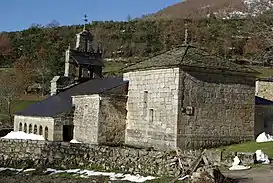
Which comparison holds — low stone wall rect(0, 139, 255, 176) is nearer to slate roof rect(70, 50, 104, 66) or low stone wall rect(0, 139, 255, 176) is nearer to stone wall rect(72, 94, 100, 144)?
stone wall rect(72, 94, 100, 144)

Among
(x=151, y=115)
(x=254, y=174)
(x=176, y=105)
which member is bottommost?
(x=254, y=174)

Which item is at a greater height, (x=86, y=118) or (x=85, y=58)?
(x=85, y=58)

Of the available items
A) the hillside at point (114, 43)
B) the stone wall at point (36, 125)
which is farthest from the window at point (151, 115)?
the hillside at point (114, 43)

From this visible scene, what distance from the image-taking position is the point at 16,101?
2183 inches

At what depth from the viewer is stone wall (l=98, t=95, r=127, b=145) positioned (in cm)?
2470

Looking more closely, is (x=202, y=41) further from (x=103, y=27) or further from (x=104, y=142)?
(x=104, y=142)

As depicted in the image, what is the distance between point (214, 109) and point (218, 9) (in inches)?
1847

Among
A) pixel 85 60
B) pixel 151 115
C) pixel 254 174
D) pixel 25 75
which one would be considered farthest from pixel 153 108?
pixel 25 75

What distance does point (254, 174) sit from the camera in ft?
45.7

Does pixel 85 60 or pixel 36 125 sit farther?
pixel 85 60

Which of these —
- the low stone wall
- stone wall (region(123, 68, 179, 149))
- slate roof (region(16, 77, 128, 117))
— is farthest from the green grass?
slate roof (region(16, 77, 128, 117))

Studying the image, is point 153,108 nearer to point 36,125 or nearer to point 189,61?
point 189,61

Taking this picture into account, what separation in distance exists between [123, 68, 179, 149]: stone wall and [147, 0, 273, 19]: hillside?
4.61 m

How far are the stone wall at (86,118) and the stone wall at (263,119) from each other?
882cm
